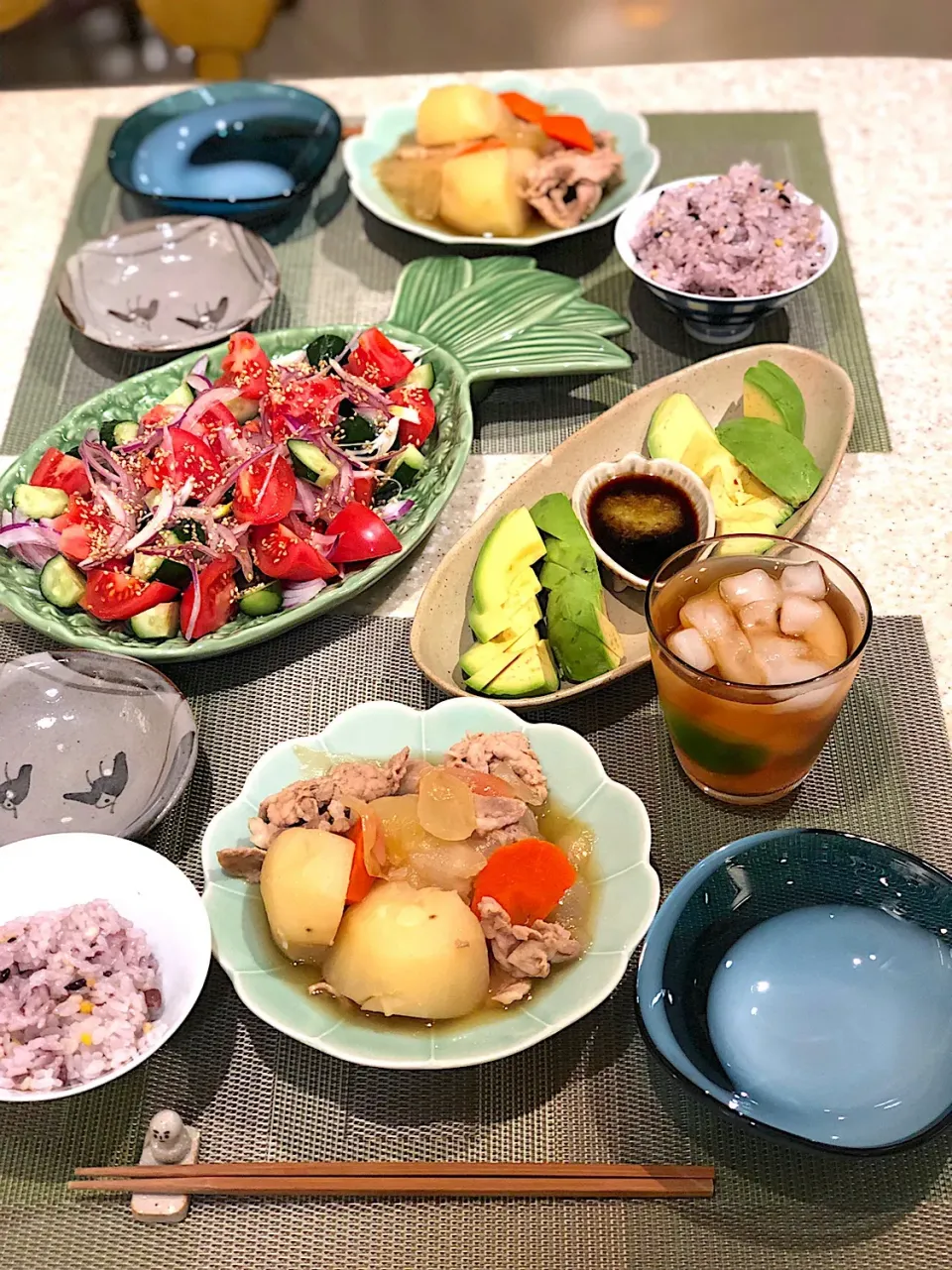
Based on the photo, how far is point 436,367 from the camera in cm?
199

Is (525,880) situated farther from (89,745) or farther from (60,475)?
(60,475)

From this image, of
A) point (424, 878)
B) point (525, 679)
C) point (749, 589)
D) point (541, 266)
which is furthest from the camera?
point (541, 266)

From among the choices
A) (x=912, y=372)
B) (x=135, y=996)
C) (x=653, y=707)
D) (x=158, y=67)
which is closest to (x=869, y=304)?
(x=912, y=372)

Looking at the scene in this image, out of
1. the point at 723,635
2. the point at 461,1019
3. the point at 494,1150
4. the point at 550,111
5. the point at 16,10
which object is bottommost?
the point at 494,1150

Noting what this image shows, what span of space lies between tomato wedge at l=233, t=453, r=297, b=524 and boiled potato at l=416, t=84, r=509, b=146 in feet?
3.63

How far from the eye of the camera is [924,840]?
1478 millimetres

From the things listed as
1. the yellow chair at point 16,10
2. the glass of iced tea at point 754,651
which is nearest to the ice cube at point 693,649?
the glass of iced tea at point 754,651

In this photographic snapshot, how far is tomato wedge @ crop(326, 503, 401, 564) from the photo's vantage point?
1.71m

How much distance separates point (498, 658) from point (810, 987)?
62 centimetres

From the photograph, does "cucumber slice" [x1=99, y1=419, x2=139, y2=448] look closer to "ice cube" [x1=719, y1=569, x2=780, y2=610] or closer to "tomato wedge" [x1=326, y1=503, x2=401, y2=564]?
"tomato wedge" [x1=326, y1=503, x2=401, y2=564]

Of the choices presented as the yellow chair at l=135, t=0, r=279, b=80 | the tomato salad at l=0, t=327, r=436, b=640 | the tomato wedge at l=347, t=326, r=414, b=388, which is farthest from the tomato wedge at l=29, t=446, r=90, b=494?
the yellow chair at l=135, t=0, r=279, b=80

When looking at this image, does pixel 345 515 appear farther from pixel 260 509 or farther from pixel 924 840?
pixel 924 840

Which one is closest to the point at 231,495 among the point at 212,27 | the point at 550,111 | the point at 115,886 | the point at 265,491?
the point at 265,491

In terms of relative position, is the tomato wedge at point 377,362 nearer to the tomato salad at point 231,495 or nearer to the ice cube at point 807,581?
the tomato salad at point 231,495
